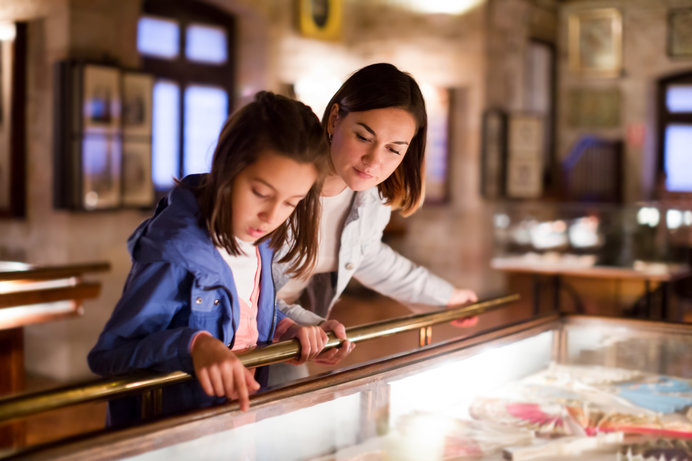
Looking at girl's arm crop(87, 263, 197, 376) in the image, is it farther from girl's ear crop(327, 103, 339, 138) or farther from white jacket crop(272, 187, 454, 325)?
girl's ear crop(327, 103, 339, 138)

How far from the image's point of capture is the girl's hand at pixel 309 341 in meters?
1.38

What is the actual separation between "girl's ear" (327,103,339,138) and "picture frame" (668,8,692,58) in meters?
12.3

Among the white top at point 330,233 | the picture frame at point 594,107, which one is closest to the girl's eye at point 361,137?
the white top at point 330,233

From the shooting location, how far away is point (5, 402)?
97cm

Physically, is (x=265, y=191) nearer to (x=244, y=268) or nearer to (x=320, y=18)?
(x=244, y=268)

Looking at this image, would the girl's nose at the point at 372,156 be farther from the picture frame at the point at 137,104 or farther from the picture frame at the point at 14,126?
the picture frame at the point at 14,126

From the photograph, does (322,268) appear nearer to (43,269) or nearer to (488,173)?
(43,269)

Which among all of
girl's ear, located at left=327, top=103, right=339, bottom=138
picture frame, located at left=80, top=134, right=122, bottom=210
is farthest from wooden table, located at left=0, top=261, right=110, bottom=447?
girl's ear, located at left=327, top=103, right=339, bottom=138

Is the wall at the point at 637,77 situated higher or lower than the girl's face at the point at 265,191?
higher

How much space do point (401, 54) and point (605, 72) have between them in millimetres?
4742

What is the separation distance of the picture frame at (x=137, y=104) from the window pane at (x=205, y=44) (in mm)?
1520

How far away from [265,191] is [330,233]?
0.72 meters

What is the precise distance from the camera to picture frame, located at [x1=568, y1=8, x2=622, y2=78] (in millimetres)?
12211

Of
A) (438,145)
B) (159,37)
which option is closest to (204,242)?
(159,37)
